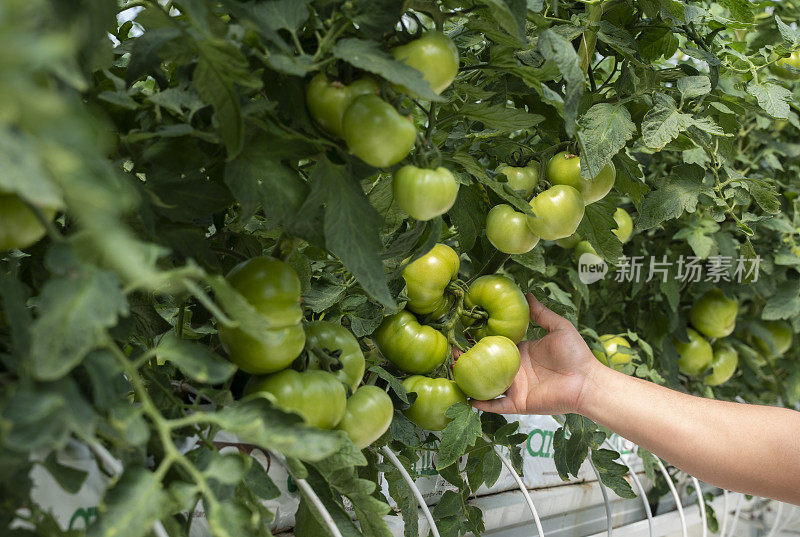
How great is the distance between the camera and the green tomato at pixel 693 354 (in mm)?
1149

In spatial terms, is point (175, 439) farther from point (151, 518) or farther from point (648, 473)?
point (648, 473)

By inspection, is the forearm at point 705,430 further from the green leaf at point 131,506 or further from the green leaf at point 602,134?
the green leaf at point 131,506

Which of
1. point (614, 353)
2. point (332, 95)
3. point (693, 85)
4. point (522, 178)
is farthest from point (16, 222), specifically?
point (614, 353)

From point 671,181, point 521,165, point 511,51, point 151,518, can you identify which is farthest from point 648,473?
point 151,518

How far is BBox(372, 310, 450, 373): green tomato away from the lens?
2.10ft

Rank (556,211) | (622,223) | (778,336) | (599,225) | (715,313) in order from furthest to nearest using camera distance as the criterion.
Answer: (778,336), (715,313), (622,223), (599,225), (556,211)

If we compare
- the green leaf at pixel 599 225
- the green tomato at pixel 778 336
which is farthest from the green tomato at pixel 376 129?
the green tomato at pixel 778 336

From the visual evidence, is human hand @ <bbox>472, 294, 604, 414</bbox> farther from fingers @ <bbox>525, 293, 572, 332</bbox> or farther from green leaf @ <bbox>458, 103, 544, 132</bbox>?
green leaf @ <bbox>458, 103, 544, 132</bbox>

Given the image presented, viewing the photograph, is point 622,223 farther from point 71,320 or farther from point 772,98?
point 71,320

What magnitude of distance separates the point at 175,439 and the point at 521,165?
1.42 feet

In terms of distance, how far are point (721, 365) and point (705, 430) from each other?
1.58 ft

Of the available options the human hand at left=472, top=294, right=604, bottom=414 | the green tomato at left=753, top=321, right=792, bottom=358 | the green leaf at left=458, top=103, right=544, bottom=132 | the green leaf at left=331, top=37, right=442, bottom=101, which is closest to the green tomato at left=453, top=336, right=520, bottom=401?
the human hand at left=472, top=294, right=604, bottom=414

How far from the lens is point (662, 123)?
609 millimetres

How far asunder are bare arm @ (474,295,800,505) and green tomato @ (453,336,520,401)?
117mm
